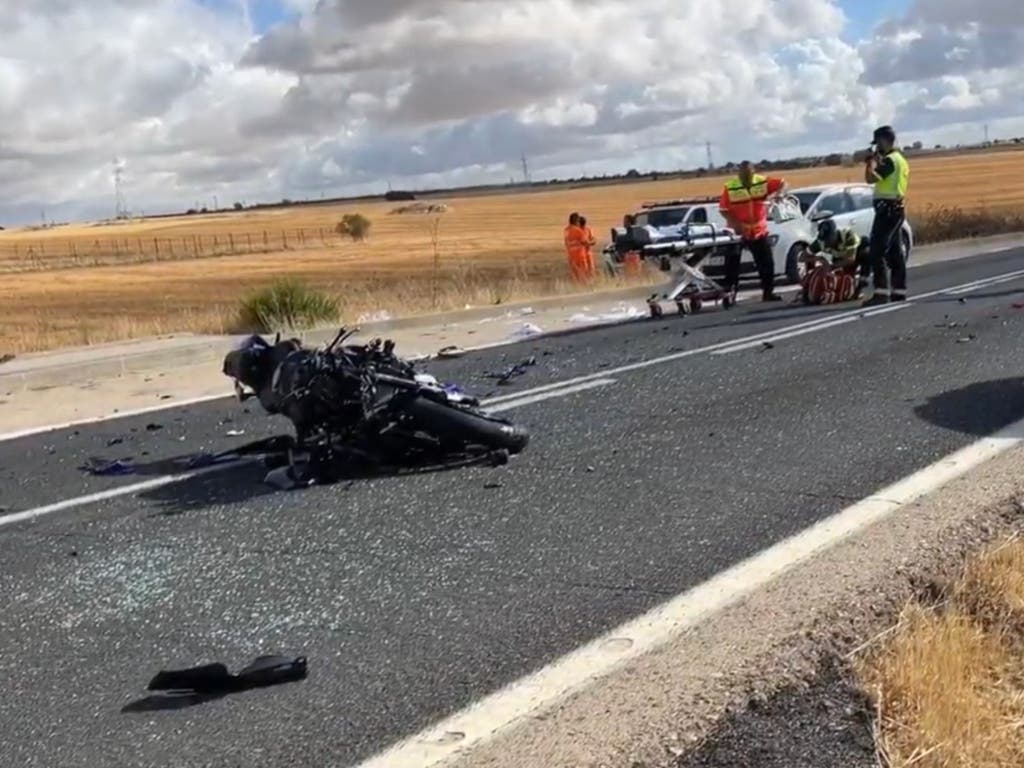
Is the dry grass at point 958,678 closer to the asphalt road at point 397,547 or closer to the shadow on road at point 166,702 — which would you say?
the asphalt road at point 397,547

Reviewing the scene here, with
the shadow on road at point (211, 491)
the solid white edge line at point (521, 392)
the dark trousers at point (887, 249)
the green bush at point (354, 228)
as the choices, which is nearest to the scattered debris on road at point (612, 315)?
the solid white edge line at point (521, 392)

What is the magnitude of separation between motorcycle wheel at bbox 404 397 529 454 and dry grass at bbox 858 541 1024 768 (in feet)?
9.73

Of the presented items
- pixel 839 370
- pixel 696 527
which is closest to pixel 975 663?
pixel 696 527

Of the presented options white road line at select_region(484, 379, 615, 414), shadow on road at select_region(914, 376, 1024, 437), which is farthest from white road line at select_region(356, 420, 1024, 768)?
A: white road line at select_region(484, 379, 615, 414)

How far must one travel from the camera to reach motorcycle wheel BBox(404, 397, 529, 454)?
22.6 ft

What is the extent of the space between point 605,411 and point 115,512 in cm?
323

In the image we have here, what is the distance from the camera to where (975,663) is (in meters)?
3.85

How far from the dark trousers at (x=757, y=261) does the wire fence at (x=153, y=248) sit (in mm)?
70982

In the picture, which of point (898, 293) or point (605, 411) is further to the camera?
point (898, 293)

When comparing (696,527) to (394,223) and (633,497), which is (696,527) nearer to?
(633,497)

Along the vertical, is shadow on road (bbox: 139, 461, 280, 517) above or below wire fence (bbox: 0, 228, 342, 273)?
below

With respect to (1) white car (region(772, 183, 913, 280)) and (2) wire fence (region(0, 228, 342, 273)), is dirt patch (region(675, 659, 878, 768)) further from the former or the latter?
(2) wire fence (region(0, 228, 342, 273))

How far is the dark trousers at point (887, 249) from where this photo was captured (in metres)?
14.6

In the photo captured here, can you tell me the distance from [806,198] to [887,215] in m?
8.27
